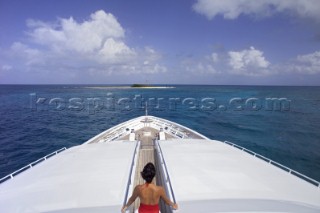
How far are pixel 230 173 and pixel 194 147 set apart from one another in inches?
120

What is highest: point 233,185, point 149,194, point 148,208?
point 149,194

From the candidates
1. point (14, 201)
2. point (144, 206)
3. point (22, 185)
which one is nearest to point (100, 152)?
point (22, 185)

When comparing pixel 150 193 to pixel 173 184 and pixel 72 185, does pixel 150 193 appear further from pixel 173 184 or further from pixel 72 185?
pixel 72 185

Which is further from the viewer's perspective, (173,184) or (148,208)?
(173,184)

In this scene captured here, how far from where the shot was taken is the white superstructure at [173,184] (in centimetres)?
537

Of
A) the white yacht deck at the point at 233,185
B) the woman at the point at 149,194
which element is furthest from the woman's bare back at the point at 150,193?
the white yacht deck at the point at 233,185

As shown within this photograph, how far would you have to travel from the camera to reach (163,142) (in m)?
11.0

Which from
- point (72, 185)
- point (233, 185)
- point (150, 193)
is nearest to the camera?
point (150, 193)

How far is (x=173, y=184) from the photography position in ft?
20.7

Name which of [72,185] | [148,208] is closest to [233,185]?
[148,208]

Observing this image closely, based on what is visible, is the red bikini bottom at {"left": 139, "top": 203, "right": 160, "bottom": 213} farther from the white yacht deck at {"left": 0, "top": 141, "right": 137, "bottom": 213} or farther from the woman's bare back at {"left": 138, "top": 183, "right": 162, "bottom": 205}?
the white yacht deck at {"left": 0, "top": 141, "right": 137, "bottom": 213}

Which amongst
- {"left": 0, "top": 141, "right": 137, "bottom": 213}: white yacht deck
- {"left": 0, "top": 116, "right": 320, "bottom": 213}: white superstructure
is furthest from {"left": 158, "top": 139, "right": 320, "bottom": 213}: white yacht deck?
{"left": 0, "top": 141, "right": 137, "bottom": 213}: white yacht deck

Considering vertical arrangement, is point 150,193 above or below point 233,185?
above

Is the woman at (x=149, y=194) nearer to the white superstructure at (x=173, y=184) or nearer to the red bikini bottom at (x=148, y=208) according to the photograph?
the red bikini bottom at (x=148, y=208)
